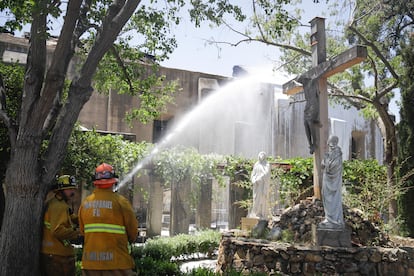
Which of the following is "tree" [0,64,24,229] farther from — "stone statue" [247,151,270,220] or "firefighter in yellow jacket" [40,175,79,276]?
"stone statue" [247,151,270,220]

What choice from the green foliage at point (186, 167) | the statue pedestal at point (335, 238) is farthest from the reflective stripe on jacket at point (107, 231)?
the green foliage at point (186, 167)

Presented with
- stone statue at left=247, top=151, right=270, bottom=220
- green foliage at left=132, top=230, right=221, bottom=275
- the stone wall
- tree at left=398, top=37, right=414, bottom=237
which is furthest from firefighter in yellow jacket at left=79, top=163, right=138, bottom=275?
tree at left=398, top=37, right=414, bottom=237

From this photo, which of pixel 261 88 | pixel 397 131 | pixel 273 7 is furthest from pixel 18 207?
pixel 261 88

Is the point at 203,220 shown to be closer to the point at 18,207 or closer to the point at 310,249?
the point at 310,249

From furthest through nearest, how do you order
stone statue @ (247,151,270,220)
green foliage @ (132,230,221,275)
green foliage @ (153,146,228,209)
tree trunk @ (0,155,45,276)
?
green foliage @ (153,146,228,209) → stone statue @ (247,151,270,220) → green foliage @ (132,230,221,275) → tree trunk @ (0,155,45,276)

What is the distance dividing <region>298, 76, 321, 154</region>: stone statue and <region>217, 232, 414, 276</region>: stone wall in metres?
2.69

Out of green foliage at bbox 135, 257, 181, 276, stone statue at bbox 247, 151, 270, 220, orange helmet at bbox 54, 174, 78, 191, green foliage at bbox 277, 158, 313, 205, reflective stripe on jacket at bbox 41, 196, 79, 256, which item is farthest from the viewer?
green foliage at bbox 277, 158, 313, 205

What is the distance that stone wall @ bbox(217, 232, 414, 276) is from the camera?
7902 millimetres

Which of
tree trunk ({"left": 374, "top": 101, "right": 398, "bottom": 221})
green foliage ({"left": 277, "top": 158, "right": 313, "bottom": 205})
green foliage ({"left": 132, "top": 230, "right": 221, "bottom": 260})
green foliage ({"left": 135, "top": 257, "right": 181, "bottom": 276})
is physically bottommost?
green foliage ({"left": 132, "top": 230, "right": 221, "bottom": 260})

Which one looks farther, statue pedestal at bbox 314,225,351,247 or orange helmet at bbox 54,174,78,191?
statue pedestal at bbox 314,225,351,247

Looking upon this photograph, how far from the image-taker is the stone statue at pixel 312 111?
9.89 m

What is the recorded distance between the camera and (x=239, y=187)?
593 inches

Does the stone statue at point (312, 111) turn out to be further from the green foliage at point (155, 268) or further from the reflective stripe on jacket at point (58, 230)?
the reflective stripe on jacket at point (58, 230)

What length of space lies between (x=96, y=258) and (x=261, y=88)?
892 inches
